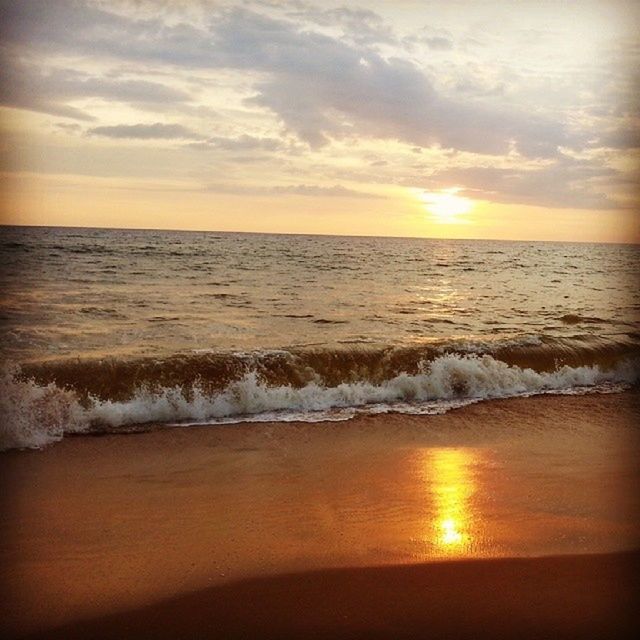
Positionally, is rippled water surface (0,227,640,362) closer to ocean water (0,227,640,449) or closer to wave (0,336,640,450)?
ocean water (0,227,640,449)

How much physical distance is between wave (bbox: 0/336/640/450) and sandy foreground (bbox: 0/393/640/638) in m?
0.81

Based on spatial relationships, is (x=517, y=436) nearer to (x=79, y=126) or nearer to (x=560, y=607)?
(x=560, y=607)

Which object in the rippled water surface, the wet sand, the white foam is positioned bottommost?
the wet sand

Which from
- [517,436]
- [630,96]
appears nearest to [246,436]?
[517,436]

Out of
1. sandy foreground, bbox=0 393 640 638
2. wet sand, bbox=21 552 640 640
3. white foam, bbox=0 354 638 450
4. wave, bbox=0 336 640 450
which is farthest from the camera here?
wave, bbox=0 336 640 450

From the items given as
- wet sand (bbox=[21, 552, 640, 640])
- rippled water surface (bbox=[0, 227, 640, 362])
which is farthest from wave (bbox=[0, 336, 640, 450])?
wet sand (bbox=[21, 552, 640, 640])

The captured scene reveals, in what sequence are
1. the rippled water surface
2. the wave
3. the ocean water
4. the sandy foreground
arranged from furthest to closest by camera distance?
the rippled water surface
the ocean water
the wave
the sandy foreground

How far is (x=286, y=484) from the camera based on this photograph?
17.5 ft

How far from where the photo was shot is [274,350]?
10.1 meters

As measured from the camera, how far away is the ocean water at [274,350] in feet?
26.0

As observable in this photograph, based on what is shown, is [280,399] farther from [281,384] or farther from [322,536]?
[322,536]

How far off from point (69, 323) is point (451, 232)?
42.2 ft

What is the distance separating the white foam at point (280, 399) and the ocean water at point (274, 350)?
0.02m

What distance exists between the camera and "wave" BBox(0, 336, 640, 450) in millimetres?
7426
